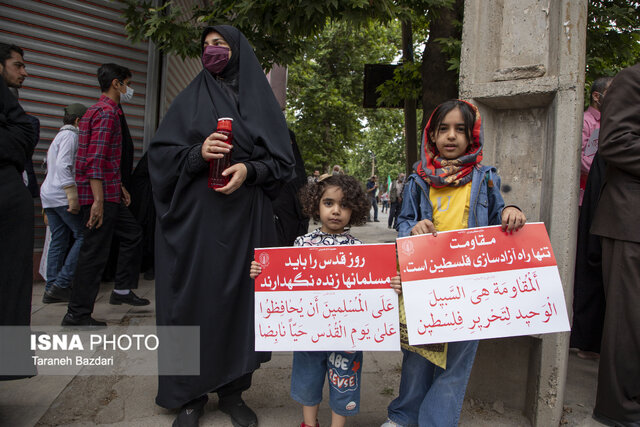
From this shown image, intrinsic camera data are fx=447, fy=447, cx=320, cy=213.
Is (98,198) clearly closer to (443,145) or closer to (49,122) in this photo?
(49,122)

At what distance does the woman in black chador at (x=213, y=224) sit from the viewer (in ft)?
7.57

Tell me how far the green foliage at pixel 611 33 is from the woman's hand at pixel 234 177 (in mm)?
5189

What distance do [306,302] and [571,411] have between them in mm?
1816

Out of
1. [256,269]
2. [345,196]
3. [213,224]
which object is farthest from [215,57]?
[256,269]

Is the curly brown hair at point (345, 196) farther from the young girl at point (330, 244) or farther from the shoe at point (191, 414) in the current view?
the shoe at point (191, 414)

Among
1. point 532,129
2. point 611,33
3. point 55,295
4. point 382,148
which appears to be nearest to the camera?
point 532,129

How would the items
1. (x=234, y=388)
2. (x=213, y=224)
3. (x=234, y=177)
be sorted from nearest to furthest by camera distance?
(x=234, y=177), (x=213, y=224), (x=234, y=388)

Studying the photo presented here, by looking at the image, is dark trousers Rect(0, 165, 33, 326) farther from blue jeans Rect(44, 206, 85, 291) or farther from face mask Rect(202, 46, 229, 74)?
blue jeans Rect(44, 206, 85, 291)

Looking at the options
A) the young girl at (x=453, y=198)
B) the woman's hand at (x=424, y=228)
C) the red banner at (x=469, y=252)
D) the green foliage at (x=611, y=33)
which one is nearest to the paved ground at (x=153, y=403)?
the young girl at (x=453, y=198)

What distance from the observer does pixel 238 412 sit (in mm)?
2412

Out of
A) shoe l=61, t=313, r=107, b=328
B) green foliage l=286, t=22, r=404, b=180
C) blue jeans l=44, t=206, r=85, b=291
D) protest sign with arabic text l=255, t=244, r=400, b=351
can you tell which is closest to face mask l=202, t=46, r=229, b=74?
protest sign with arabic text l=255, t=244, r=400, b=351

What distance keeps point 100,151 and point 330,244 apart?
8.07 feet

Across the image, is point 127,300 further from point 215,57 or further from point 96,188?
point 215,57

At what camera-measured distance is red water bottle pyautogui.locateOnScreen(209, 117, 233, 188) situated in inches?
82.6
